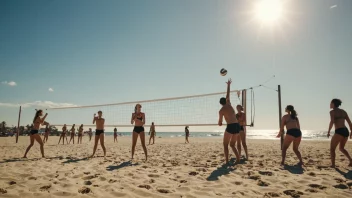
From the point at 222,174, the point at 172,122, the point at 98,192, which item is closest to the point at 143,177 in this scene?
the point at 98,192

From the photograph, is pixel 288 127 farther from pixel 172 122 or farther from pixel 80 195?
pixel 172 122

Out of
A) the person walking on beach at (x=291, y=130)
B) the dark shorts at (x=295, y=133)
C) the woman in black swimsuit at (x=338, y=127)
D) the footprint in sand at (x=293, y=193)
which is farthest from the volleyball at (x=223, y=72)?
the footprint in sand at (x=293, y=193)

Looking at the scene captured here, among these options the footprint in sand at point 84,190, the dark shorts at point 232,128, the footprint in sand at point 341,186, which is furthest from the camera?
the dark shorts at point 232,128

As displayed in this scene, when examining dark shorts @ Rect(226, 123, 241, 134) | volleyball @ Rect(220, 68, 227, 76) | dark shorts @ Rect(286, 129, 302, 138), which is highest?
volleyball @ Rect(220, 68, 227, 76)

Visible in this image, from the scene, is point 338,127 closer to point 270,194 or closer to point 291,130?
point 291,130

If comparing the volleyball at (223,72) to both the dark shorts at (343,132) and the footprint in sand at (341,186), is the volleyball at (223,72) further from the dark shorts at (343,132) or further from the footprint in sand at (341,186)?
the footprint in sand at (341,186)

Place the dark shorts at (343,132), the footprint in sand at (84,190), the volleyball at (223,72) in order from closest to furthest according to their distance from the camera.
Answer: the footprint in sand at (84,190) → the dark shorts at (343,132) → the volleyball at (223,72)

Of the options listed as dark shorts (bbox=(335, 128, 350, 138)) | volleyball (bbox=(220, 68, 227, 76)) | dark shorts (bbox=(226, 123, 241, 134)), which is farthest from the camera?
volleyball (bbox=(220, 68, 227, 76))

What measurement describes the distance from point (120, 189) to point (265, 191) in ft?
6.81

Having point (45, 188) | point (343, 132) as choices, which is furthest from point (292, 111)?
point (45, 188)

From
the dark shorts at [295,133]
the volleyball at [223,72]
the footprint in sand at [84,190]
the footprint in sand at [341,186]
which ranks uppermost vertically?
the volleyball at [223,72]

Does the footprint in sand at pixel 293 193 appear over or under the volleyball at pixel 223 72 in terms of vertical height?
under

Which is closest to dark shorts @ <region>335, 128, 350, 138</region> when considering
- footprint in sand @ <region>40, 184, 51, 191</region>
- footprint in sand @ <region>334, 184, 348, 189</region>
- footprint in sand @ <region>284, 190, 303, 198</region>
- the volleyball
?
footprint in sand @ <region>334, 184, 348, 189</region>

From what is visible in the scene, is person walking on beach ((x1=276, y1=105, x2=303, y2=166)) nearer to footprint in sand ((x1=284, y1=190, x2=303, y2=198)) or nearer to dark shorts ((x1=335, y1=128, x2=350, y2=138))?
dark shorts ((x1=335, y1=128, x2=350, y2=138))
